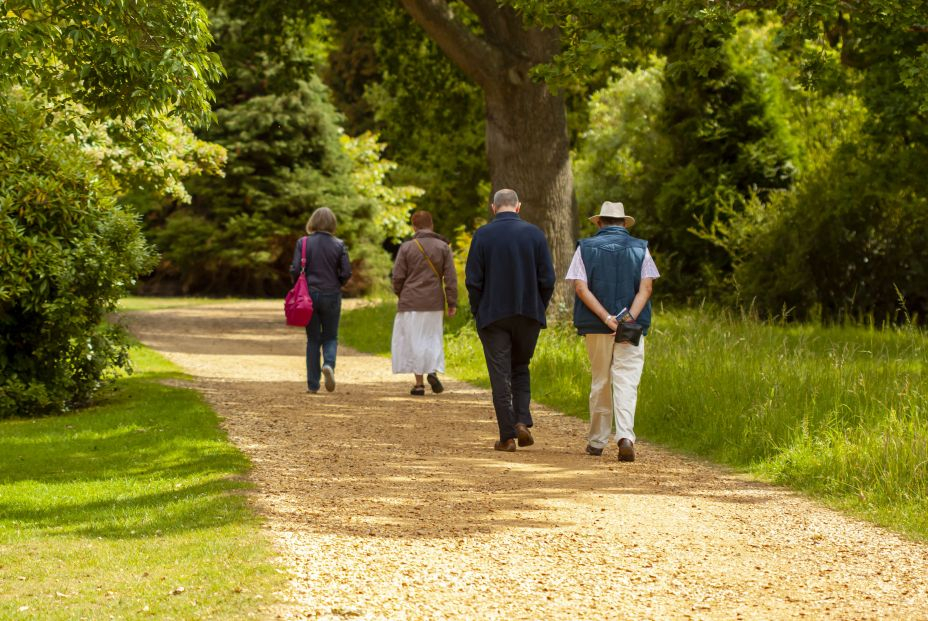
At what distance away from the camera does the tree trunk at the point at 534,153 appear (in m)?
17.2

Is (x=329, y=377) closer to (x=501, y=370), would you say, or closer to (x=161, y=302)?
(x=501, y=370)

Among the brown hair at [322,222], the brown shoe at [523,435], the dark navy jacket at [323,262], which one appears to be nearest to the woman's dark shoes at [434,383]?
the dark navy jacket at [323,262]

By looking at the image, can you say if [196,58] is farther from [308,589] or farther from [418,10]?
[418,10]

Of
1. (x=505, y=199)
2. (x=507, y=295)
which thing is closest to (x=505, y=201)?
(x=505, y=199)

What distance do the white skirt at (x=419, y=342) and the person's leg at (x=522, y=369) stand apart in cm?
360

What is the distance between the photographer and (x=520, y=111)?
56.5 ft

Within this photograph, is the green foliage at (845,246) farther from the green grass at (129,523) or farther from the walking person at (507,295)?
the green grass at (129,523)

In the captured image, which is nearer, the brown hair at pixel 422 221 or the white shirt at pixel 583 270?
the white shirt at pixel 583 270

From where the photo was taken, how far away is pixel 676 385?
36.2 feet

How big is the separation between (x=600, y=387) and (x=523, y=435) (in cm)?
77

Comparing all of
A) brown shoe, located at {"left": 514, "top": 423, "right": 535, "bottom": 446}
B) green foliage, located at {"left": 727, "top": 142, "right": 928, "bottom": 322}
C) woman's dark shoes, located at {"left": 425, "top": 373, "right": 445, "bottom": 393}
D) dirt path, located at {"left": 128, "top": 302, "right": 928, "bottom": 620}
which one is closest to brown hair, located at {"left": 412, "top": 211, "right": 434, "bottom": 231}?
woman's dark shoes, located at {"left": 425, "top": 373, "right": 445, "bottom": 393}

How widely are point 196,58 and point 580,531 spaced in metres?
4.62

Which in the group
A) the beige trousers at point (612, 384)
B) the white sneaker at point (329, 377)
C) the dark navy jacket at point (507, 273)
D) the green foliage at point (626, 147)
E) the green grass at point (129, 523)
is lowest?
the green grass at point (129, 523)

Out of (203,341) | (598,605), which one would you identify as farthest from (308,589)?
(203,341)
